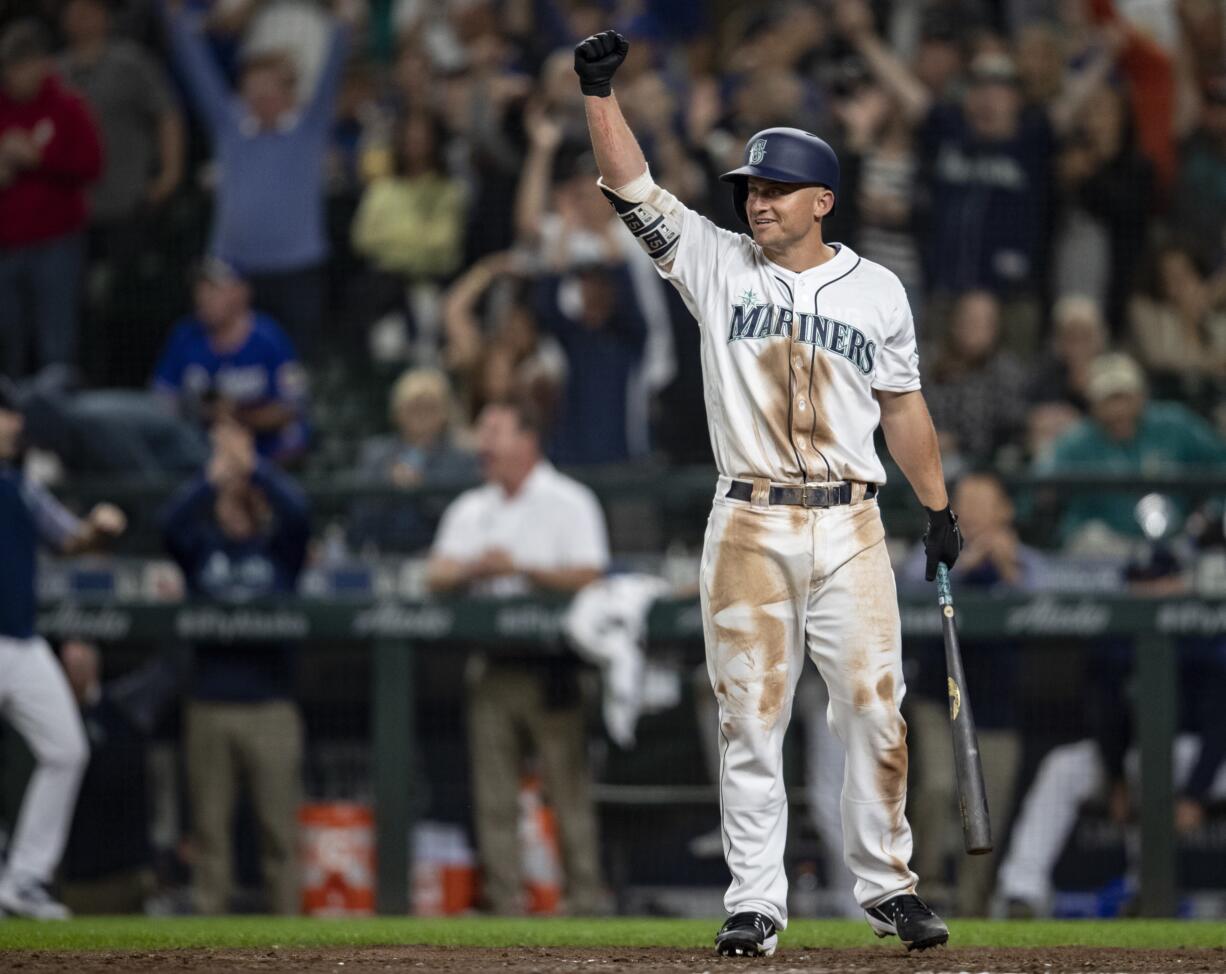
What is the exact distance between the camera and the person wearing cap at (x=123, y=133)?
1015cm

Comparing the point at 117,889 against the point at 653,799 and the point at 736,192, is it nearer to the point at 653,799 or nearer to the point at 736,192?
the point at 653,799

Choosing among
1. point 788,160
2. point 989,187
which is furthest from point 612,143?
point 989,187

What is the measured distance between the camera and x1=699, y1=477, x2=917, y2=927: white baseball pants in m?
4.56

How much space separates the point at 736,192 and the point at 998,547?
3062 millimetres

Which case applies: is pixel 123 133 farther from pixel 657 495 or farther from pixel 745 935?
pixel 745 935

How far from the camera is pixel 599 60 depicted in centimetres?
457

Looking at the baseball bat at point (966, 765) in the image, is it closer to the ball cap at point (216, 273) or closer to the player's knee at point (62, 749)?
the player's knee at point (62, 749)

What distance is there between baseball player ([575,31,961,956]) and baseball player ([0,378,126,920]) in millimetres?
3178

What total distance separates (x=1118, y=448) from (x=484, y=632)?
2.70m

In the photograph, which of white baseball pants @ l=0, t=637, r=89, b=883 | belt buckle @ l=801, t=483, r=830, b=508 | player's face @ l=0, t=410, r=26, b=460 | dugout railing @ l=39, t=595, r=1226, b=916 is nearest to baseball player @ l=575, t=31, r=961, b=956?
belt buckle @ l=801, t=483, r=830, b=508

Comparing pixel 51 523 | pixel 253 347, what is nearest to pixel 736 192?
pixel 51 523

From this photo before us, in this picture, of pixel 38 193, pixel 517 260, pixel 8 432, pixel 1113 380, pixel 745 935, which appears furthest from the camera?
pixel 38 193

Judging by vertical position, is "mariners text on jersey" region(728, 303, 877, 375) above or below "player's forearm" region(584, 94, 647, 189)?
below

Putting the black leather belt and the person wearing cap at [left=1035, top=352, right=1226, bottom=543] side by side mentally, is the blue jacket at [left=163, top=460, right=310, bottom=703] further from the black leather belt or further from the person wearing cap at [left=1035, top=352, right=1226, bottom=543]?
the black leather belt
